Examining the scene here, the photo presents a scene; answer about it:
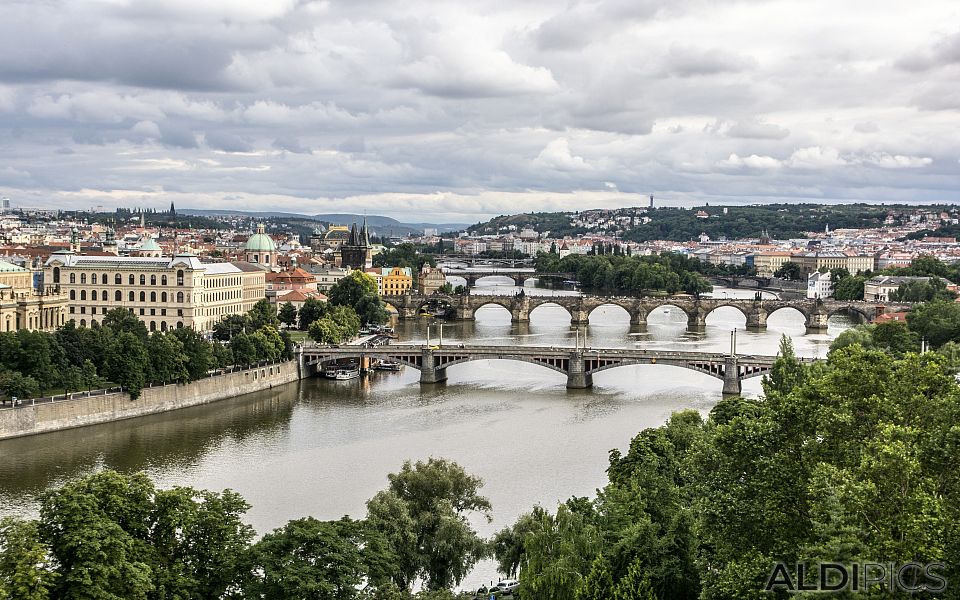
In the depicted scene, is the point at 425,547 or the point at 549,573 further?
the point at 425,547

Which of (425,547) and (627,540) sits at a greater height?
(627,540)

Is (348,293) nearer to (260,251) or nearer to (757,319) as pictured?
(260,251)

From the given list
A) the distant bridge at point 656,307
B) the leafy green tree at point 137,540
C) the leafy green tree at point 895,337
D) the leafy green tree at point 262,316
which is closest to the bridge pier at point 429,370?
the leafy green tree at point 262,316

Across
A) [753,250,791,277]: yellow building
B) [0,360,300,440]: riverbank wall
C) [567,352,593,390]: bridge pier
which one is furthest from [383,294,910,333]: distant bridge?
[753,250,791,277]: yellow building

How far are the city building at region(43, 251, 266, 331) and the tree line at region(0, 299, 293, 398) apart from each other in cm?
1105

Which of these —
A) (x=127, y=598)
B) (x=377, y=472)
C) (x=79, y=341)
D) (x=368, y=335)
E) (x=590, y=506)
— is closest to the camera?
(x=127, y=598)

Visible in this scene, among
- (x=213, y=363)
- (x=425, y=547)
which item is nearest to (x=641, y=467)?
(x=425, y=547)

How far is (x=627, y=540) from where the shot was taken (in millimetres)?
17188

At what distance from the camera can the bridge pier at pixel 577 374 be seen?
161 ft

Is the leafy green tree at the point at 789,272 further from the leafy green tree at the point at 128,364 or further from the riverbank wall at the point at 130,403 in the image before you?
the leafy green tree at the point at 128,364

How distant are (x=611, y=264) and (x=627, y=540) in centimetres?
11494

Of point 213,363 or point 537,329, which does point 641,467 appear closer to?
point 213,363

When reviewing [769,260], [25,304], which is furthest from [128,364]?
[769,260]

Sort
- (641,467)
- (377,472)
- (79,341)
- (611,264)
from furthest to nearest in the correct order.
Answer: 1. (611,264)
2. (79,341)
3. (377,472)
4. (641,467)
